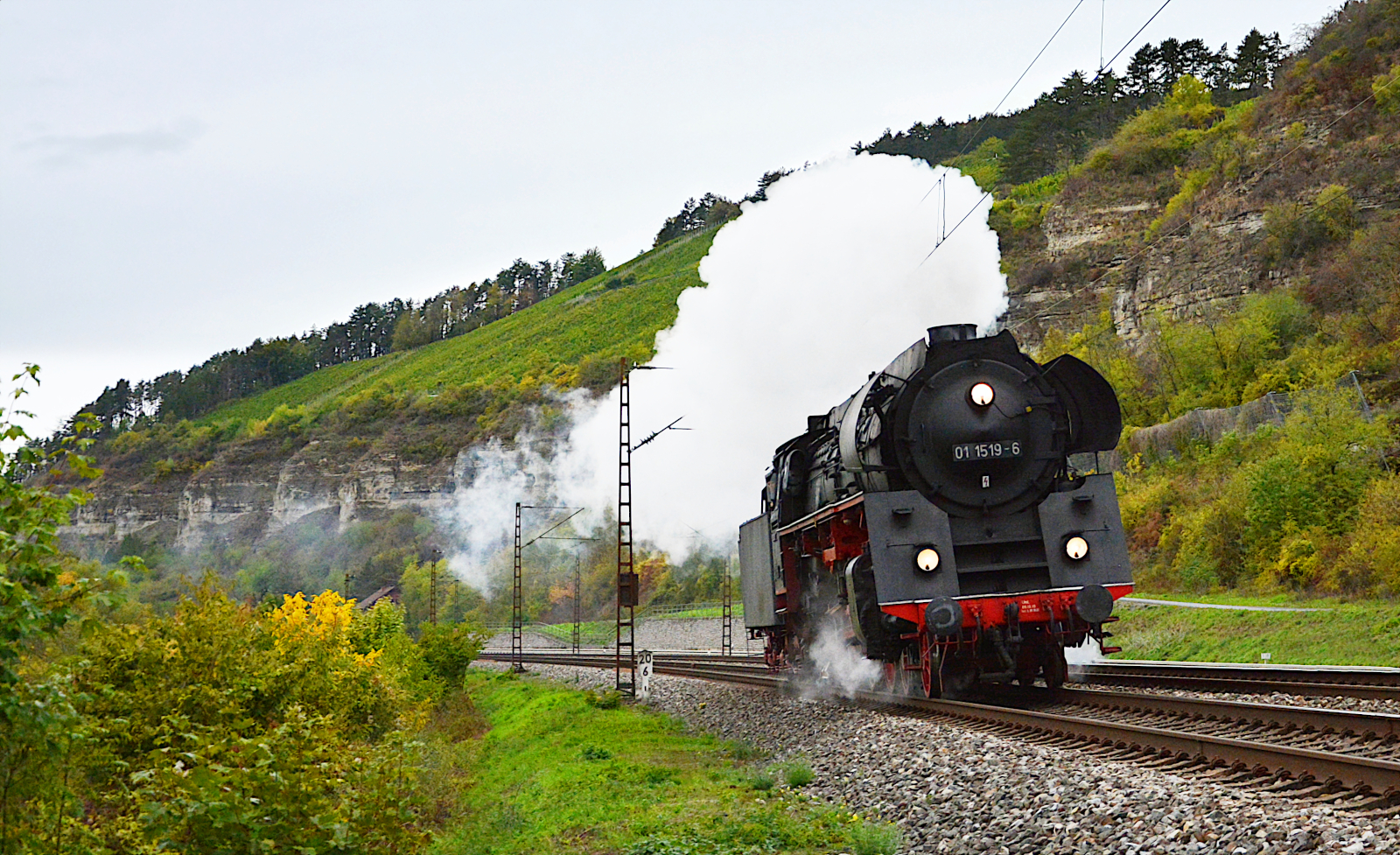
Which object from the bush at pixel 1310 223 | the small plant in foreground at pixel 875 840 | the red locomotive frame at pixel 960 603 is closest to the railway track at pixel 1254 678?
the red locomotive frame at pixel 960 603

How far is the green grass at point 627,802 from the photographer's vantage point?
8.42 metres

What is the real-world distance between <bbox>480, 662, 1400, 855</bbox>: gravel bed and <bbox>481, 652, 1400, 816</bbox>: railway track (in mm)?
332

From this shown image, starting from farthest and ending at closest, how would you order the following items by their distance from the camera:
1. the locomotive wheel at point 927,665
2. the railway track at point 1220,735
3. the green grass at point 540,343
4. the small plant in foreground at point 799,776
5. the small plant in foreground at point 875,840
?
the green grass at point 540,343 < the locomotive wheel at point 927,665 < the small plant in foreground at point 799,776 < the small plant in foreground at point 875,840 < the railway track at point 1220,735

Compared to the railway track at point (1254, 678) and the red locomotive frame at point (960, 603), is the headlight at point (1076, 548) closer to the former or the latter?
the red locomotive frame at point (960, 603)

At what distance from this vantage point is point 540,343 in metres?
128

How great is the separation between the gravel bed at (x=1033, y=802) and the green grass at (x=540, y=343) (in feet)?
274

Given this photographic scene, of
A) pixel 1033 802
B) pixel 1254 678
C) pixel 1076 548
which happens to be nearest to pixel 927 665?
pixel 1076 548

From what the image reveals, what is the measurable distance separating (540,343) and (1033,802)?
122710 mm

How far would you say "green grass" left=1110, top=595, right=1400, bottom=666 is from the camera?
57.9 feet

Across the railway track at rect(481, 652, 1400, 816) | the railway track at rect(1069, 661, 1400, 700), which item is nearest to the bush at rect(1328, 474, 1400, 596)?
the railway track at rect(1069, 661, 1400, 700)

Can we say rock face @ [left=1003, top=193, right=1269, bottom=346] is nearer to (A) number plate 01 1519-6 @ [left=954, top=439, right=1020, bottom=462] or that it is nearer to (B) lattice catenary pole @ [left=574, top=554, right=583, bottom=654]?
(B) lattice catenary pole @ [left=574, top=554, right=583, bottom=654]

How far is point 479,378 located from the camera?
4774 inches

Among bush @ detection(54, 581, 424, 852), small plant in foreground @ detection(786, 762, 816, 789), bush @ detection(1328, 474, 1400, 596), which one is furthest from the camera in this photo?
bush @ detection(1328, 474, 1400, 596)

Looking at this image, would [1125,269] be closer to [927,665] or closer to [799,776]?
[927,665]
